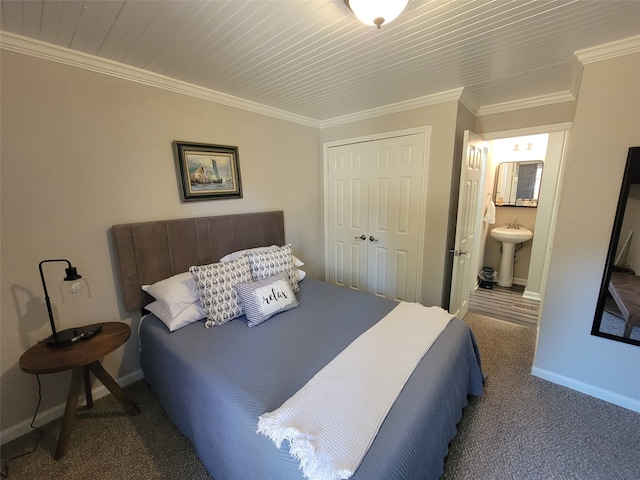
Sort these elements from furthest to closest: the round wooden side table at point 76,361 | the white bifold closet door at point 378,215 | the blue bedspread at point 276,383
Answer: the white bifold closet door at point 378,215 < the round wooden side table at point 76,361 < the blue bedspread at point 276,383

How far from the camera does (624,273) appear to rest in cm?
166

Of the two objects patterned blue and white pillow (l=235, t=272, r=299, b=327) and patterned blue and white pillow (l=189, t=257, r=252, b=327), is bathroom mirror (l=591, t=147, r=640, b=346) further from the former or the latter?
patterned blue and white pillow (l=189, t=257, r=252, b=327)

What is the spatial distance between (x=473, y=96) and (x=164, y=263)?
9.96 feet

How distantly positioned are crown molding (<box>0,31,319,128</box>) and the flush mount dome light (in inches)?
59.0

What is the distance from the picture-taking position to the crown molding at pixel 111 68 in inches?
54.8

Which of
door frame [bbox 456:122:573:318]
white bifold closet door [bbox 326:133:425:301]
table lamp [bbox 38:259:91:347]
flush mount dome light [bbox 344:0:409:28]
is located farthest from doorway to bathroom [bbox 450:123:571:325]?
table lamp [bbox 38:259:91:347]

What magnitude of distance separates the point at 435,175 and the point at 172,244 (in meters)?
2.39

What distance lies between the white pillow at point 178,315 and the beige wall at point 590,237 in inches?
101

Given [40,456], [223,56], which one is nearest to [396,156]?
[223,56]

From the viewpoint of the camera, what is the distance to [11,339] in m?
1.53

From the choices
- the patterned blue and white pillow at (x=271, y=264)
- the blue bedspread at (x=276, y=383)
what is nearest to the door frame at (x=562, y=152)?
the blue bedspread at (x=276, y=383)

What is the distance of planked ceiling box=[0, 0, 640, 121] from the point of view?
122 cm

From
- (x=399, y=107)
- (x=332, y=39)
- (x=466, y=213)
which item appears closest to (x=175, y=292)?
(x=332, y=39)

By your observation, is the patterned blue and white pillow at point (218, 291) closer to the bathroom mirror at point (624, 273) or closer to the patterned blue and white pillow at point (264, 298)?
the patterned blue and white pillow at point (264, 298)
